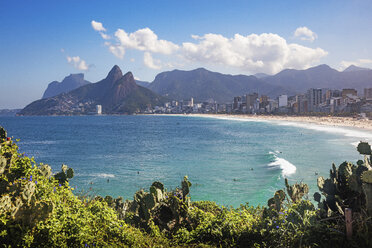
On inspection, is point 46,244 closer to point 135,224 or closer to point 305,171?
point 135,224

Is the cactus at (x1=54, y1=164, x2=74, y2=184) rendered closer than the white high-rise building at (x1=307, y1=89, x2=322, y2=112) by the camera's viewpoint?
Yes

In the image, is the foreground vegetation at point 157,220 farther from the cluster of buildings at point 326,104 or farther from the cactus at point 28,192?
the cluster of buildings at point 326,104

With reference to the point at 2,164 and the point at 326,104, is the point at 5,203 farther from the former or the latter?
the point at 326,104

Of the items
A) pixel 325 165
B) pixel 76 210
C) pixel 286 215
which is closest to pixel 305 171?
pixel 325 165

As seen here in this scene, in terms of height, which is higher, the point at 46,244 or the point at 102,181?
the point at 46,244

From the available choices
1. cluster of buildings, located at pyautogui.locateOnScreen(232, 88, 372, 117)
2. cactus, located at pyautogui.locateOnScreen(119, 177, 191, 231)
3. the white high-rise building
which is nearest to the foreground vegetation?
cactus, located at pyautogui.locateOnScreen(119, 177, 191, 231)

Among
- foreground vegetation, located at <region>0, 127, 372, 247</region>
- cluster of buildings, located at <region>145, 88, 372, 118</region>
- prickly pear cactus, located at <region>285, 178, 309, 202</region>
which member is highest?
cluster of buildings, located at <region>145, 88, 372, 118</region>

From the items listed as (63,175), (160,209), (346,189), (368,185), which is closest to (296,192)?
(346,189)

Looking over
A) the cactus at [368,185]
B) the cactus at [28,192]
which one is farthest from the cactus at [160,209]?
the cactus at [368,185]

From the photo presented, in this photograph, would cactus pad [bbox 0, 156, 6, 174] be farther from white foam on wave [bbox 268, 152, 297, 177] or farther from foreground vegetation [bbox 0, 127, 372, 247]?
white foam on wave [bbox 268, 152, 297, 177]
